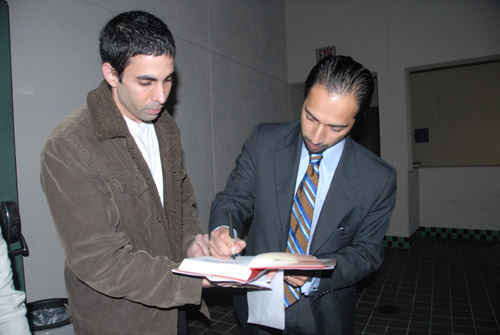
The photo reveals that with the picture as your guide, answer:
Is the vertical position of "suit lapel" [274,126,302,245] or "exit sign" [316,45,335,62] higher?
"exit sign" [316,45,335,62]

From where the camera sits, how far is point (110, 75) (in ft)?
4.17

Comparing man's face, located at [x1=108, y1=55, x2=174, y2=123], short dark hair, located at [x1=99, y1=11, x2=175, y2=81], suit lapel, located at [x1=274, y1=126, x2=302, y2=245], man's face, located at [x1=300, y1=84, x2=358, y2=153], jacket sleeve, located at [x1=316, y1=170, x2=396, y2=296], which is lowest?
jacket sleeve, located at [x1=316, y1=170, x2=396, y2=296]

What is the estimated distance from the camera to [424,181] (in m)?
6.26

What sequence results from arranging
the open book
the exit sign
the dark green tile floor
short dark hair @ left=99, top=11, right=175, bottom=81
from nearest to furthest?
the open book < short dark hair @ left=99, top=11, right=175, bottom=81 < the dark green tile floor < the exit sign

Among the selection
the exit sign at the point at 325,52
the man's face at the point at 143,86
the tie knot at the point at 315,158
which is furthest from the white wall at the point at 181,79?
the tie knot at the point at 315,158

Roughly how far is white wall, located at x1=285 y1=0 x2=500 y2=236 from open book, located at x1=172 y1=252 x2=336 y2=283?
16.1 ft

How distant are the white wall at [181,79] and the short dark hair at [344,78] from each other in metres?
1.84

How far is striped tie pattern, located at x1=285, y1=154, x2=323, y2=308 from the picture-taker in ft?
5.17

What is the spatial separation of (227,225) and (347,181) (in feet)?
1.93

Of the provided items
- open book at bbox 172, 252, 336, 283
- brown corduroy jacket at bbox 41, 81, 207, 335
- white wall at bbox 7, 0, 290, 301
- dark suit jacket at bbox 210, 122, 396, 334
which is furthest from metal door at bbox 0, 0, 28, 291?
open book at bbox 172, 252, 336, 283

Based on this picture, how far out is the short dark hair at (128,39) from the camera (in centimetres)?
121

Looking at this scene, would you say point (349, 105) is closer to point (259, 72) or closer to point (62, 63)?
point (62, 63)

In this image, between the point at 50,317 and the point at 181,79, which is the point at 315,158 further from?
the point at 181,79

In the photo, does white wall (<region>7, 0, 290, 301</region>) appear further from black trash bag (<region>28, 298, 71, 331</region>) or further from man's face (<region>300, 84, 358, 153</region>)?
man's face (<region>300, 84, 358, 153</region>)
